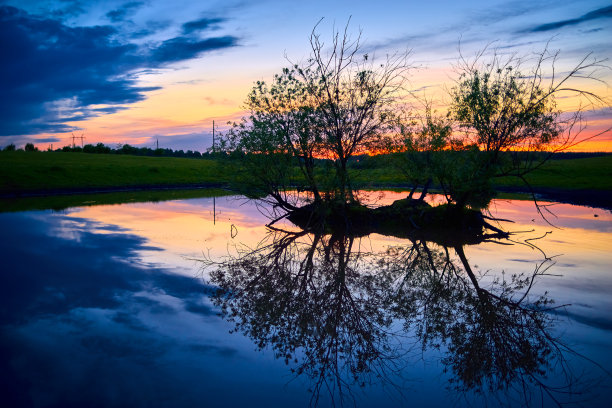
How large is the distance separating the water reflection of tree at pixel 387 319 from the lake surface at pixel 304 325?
0.04 meters

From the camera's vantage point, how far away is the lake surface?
7.17 meters

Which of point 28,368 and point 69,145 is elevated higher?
point 69,145

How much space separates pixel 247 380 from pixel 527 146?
65.7ft

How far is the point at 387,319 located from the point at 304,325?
219cm

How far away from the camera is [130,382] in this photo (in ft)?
23.7

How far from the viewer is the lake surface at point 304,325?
23.5 feet

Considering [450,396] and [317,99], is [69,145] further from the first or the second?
[450,396]

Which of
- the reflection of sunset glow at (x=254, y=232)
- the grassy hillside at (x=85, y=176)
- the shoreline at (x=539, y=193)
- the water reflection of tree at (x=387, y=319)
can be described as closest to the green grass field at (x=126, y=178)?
the grassy hillside at (x=85, y=176)

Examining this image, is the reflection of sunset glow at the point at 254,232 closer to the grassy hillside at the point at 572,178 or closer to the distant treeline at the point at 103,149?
the grassy hillside at the point at 572,178

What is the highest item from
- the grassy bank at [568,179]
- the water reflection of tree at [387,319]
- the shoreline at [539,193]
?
the grassy bank at [568,179]

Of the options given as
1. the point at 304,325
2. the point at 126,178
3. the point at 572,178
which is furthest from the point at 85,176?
the point at 572,178

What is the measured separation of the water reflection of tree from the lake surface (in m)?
0.04

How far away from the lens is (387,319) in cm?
1046

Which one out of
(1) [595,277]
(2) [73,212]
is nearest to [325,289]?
(1) [595,277]
